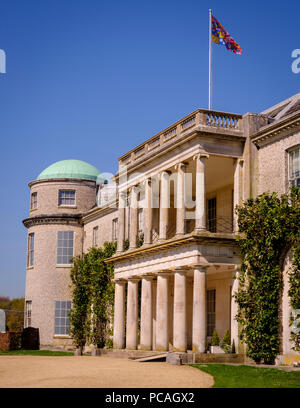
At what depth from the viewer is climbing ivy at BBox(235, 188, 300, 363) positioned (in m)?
24.0

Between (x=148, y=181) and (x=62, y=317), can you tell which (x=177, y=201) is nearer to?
(x=148, y=181)

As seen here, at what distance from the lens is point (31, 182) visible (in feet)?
155

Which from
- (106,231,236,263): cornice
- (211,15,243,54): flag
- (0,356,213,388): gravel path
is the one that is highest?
(211,15,243,54): flag

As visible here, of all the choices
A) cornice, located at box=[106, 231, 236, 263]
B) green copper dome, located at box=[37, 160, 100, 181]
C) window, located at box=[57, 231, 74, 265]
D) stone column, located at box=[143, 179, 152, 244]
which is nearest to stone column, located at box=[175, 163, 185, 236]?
cornice, located at box=[106, 231, 236, 263]

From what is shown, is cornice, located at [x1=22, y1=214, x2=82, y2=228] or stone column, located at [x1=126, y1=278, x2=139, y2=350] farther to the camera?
cornice, located at [x1=22, y1=214, x2=82, y2=228]

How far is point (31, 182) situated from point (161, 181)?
1938cm

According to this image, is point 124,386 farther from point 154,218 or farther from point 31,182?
point 31,182

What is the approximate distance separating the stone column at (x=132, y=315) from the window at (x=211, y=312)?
3787 millimetres

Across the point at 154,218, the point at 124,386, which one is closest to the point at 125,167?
the point at 154,218

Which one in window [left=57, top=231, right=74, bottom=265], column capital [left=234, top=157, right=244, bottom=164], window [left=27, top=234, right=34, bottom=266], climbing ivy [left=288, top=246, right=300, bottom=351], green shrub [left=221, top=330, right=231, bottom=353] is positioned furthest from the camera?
window [left=27, top=234, right=34, bottom=266]

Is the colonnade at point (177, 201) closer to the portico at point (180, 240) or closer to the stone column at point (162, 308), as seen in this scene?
the portico at point (180, 240)

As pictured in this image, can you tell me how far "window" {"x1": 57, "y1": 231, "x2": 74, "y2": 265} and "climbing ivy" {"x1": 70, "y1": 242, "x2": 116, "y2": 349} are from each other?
4.44 feet

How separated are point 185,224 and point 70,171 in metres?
18.6

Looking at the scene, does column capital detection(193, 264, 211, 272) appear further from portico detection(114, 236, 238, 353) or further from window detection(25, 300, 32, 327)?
window detection(25, 300, 32, 327)
